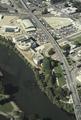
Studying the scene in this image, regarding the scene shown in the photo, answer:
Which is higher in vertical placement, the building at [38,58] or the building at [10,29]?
the building at [38,58]

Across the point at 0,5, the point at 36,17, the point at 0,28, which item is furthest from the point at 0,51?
the point at 0,5

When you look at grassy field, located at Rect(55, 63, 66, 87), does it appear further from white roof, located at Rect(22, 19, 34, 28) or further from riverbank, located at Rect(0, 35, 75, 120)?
white roof, located at Rect(22, 19, 34, 28)

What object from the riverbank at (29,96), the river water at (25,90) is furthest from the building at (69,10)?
A: the riverbank at (29,96)

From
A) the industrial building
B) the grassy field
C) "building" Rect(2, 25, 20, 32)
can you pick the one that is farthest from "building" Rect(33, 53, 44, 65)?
the industrial building

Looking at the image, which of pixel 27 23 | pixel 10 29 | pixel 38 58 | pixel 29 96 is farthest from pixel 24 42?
pixel 29 96

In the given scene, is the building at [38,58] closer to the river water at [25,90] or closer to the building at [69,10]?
the river water at [25,90]

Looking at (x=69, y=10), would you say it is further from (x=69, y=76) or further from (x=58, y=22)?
(x=69, y=76)
